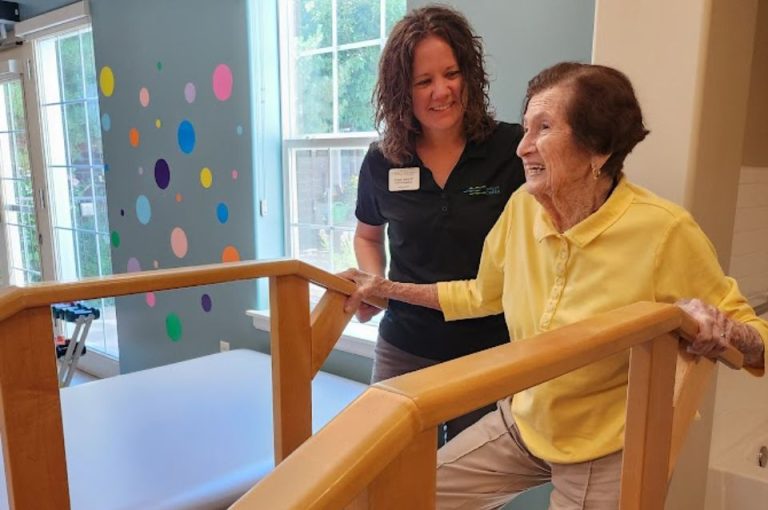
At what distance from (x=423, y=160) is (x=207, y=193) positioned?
202 cm

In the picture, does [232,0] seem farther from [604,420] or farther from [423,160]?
[604,420]

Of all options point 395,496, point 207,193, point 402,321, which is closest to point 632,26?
point 402,321

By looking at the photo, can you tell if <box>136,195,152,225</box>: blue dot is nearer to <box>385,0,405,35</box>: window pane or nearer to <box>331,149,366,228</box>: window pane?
<box>331,149,366,228</box>: window pane

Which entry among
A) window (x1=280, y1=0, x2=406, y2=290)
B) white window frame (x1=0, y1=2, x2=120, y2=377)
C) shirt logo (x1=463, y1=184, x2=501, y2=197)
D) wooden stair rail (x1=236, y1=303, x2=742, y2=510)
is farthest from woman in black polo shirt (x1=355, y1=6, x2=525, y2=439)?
white window frame (x1=0, y1=2, x2=120, y2=377)

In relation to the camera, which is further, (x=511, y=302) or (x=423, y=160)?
(x=423, y=160)

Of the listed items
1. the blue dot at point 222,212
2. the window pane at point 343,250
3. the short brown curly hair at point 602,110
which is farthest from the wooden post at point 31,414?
the blue dot at point 222,212

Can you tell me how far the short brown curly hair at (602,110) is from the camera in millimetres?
1057

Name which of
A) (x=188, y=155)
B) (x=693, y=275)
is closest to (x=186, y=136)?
(x=188, y=155)

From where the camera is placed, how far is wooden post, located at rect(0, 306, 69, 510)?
113cm

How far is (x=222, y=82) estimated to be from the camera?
3.10 metres

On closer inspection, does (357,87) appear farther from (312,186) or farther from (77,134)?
(77,134)

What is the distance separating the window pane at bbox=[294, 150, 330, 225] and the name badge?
1293 millimetres

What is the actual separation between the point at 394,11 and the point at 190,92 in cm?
132

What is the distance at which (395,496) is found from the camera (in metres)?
0.60
